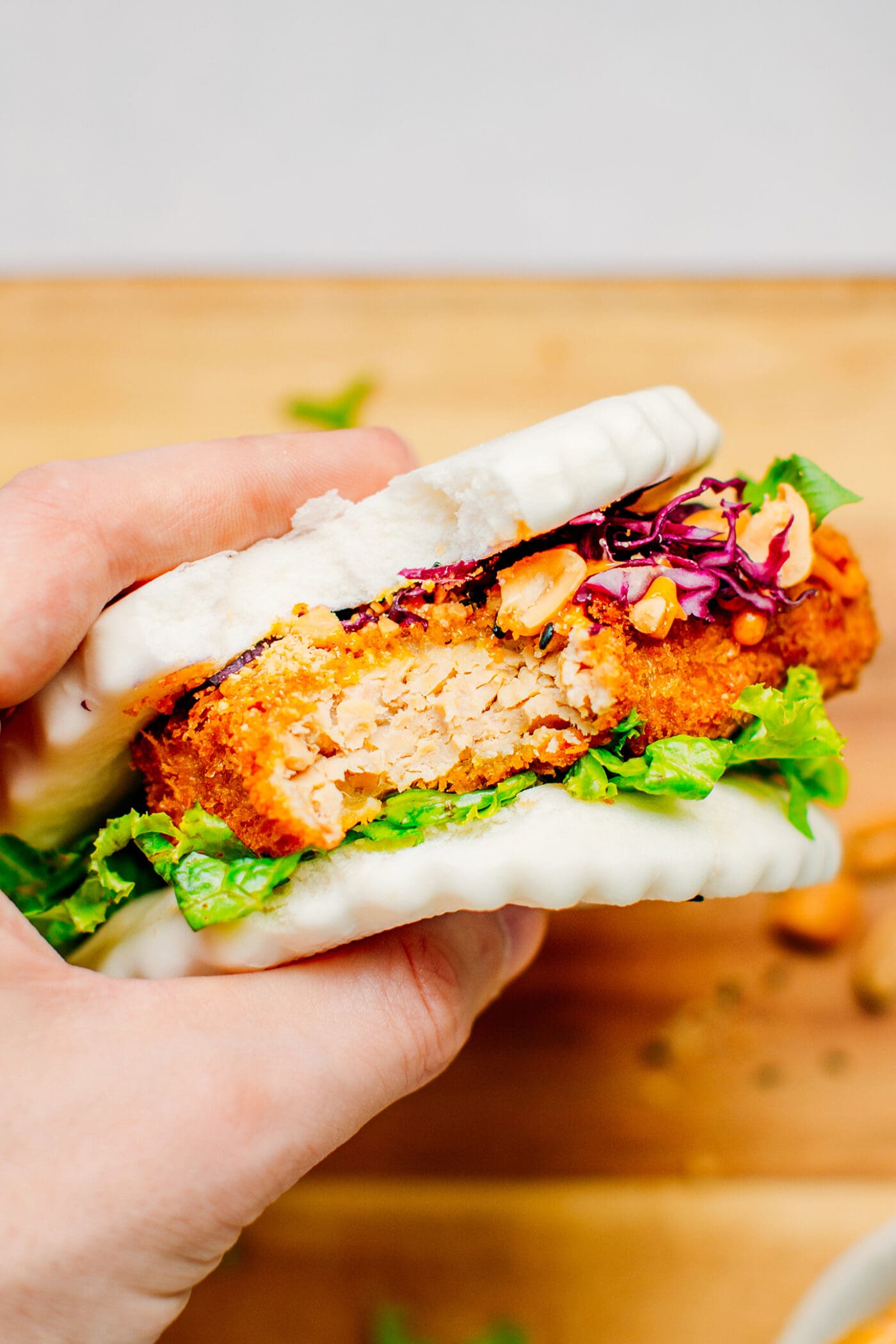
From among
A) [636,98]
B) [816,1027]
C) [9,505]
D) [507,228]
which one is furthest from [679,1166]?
[636,98]

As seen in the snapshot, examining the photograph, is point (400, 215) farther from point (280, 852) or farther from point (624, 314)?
point (280, 852)

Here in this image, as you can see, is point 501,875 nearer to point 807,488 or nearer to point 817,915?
point 807,488

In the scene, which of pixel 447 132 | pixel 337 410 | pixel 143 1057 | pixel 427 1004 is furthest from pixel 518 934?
pixel 447 132

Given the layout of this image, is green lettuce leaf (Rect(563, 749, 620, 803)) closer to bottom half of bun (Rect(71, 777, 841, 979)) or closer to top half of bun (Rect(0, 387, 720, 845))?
bottom half of bun (Rect(71, 777, 841, 979))

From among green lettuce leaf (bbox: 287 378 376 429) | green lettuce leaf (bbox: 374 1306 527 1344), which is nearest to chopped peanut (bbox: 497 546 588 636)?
green lettuce leaf (bbox: 287 378 376 429)

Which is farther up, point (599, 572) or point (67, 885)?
point (599, 572)

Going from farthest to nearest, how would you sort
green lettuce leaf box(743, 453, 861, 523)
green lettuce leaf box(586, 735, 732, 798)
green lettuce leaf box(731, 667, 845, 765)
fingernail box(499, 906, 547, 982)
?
fingernail box(499, 906, 547, 982), green lettuce leaf box(743, 453, 861, 523), green lettuce leaf box(731, 667, 845, 765), green lettuce leaf box(586, 735, 732, 798)
